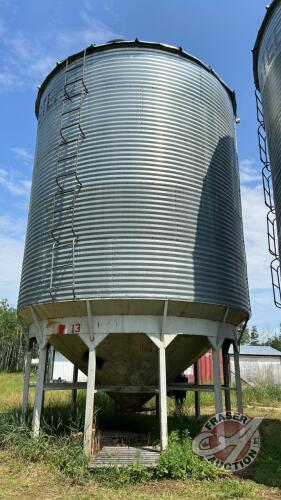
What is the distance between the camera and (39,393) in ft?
37.8

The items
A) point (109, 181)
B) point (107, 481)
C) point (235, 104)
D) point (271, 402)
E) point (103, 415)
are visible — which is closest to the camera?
point (107, 481)

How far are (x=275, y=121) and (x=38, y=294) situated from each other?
8209 millimetres

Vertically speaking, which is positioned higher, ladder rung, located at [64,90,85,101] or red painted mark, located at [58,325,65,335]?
ladder rung, located at [64,90,85,101]

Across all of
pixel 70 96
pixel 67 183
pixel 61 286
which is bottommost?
pixel 61 286

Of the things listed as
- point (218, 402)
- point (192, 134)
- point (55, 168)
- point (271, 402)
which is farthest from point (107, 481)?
point (271, 402)

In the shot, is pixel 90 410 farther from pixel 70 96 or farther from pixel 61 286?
pixel 70 96

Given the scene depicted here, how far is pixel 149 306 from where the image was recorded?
35.1 feet

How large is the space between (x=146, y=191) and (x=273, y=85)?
4.91 m

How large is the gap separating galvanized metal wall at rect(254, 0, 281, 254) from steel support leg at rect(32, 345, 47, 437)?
7270 mm

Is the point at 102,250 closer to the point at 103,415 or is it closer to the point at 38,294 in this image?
the point at 38,294

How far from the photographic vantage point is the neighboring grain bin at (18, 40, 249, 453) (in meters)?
10.8

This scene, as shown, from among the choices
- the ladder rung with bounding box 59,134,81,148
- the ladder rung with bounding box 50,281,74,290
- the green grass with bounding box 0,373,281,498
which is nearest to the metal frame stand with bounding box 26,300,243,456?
the green grass with bounding box 0,373,281,498

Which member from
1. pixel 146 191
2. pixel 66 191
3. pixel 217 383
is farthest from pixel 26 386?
pixel 146 191

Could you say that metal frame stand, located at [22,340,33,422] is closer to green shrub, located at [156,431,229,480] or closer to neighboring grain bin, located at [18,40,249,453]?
neighboring grain bin, located at [18,40,249,453]
